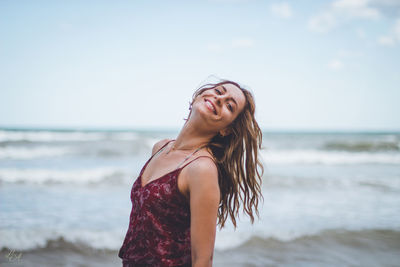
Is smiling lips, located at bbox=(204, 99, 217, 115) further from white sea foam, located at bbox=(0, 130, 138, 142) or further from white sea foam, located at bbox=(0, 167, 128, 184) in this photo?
white sea foam, located at bbox=(0, 130, 138, 142)

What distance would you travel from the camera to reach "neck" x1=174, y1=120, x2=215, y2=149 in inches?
77.9

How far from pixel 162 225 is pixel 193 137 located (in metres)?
0.53

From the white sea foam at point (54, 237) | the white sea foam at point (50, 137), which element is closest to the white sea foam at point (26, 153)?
the white sea foam at point (50, 137)

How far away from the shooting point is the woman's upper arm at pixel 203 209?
160 centimetres

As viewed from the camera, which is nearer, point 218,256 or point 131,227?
point 131,227

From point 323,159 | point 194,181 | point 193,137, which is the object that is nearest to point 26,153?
point 323,159

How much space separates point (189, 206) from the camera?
5.84ft

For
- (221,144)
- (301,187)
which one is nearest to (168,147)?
(221,144)

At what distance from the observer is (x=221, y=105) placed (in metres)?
1.94

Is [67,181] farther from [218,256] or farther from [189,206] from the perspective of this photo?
[189,206]

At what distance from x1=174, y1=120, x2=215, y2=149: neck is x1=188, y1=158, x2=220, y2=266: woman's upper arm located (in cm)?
35

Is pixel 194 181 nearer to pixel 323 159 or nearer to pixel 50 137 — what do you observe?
pixel 323 159

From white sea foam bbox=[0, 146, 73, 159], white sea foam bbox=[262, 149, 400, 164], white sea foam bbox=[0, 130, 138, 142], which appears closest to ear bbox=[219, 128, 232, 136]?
white sea foam bbox=[262, 149, 400, 164]

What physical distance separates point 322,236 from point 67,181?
717cm
